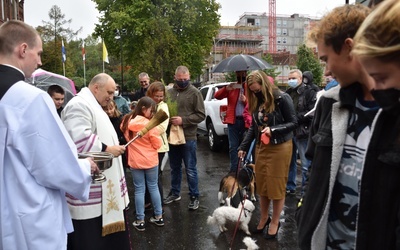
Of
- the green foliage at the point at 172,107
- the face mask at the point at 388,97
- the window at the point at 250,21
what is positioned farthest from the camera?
the window at the point at 250,21

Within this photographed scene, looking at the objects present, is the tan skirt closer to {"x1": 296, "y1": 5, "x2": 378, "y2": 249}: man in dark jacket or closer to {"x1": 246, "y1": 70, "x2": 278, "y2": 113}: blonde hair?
{"x1": 246, "y1": 70, "x2": 278, "y2": 113}: blonde hair

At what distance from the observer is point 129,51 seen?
3052 centimetres

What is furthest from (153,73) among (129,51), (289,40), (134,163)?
(289,40)

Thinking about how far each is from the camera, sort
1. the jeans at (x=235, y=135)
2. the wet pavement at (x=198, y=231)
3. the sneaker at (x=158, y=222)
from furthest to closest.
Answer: the jeans at (x=235, y=135) → the sneaker at (x=158, y=222) → the wet pavement at (x=198, y=231)

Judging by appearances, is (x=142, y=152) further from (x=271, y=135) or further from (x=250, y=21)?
(x=250, y=21)

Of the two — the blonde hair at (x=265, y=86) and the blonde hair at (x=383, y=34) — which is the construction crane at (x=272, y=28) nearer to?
the blonde hair at (x=265, y=86)

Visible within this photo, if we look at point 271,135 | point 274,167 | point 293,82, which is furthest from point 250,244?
point 293,82

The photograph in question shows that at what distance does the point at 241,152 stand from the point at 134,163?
4.68ft

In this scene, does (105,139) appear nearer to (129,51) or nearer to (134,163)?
(134,163)

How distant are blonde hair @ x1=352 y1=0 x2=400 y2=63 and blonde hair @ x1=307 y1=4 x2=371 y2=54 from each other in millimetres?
405

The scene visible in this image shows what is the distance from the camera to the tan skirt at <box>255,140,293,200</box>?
4250 mm

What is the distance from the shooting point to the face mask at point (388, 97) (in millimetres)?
1167

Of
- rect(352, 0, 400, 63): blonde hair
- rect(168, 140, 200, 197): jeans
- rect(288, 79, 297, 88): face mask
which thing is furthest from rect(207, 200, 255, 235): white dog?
rect(352, 0, 400, 63): blonde hair

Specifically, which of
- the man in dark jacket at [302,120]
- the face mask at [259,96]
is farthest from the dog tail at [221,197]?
the face mask at [259,96]
